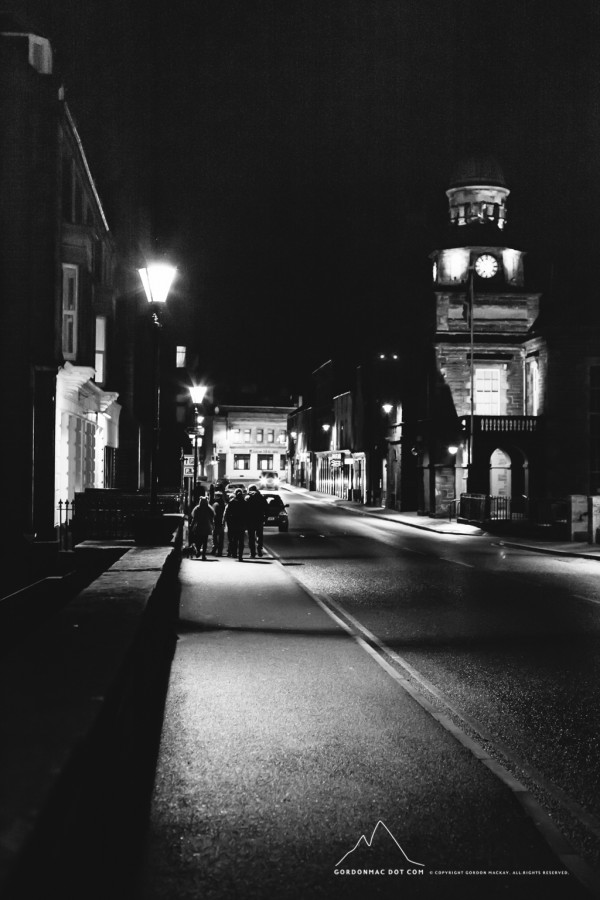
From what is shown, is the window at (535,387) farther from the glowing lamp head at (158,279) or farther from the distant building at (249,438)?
the distant building at (249,438)

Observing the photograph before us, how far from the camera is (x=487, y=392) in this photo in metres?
52.2

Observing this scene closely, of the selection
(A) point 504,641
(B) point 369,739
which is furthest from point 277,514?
(B) point 369,739

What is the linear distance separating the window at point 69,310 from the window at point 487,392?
1193 inches

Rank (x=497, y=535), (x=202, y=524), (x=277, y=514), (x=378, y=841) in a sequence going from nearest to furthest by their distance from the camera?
1. (x=378, y=841)
2. (x=202, y=524)
3. (x=497, y=535)
4. (x=277, y=514)

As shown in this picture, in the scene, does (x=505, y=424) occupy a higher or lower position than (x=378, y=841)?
higher

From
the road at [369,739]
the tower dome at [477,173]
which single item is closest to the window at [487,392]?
the tower dome at [477,173]

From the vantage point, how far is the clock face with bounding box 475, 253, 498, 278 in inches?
2149

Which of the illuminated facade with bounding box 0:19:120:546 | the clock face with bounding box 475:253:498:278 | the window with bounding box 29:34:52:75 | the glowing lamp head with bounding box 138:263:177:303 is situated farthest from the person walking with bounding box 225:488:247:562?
the clock face with bounding box 475:253:498:278

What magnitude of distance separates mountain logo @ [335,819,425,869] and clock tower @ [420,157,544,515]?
139 feet

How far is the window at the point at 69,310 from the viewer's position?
25656 millimetres

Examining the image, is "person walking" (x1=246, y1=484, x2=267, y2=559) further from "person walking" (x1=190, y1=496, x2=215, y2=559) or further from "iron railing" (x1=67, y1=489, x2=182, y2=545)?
"iron railing" (x1=67, y1=489, x2=182, y2=545)

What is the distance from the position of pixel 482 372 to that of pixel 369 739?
46.7 m

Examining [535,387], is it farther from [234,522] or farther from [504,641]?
[504,641]

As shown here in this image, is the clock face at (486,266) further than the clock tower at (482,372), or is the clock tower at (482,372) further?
the clock face at (486,266)
